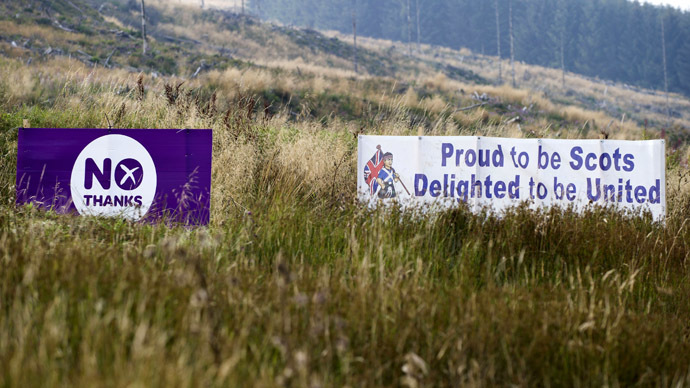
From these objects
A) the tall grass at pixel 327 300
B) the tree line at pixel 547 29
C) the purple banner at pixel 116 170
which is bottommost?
the tall grass at pixel 327 300

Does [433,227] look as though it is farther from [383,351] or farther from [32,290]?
[32,290]

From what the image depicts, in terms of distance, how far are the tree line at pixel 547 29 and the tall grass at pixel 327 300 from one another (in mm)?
86474

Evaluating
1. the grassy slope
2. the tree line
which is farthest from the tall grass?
the tree line

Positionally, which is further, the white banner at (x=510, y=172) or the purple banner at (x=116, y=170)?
the white banner at (x=510, y=172)

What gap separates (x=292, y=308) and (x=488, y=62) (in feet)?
248

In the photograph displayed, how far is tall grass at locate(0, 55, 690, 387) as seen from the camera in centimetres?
222

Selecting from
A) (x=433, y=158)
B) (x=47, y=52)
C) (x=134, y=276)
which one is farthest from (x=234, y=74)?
(x=134, y=276)

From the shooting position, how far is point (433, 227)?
461cm

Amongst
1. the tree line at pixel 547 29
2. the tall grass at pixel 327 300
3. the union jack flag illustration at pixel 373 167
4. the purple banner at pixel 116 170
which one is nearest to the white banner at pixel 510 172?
the union jack flag illustration at pixel 373 167

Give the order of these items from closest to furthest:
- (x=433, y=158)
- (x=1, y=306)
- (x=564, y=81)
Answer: (x=1, y=306), (x=433, y=158), (x=564, y=81)

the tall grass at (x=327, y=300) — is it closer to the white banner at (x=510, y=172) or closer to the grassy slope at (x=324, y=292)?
the grassy slope at (x=324, y=292)

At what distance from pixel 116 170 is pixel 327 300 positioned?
3.00m

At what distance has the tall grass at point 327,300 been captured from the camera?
2217 millimetres

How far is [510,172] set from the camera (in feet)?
18.0
